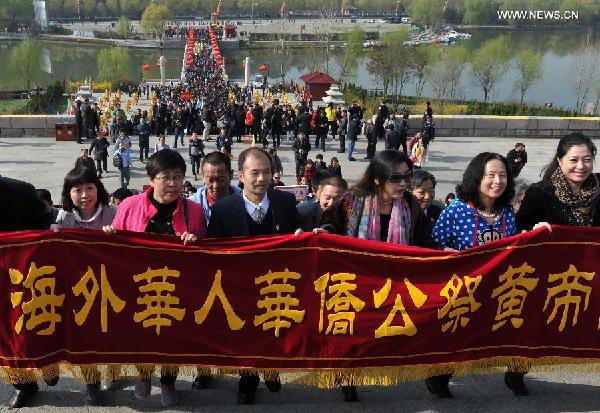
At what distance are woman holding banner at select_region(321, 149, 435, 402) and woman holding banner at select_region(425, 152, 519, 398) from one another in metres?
0.17

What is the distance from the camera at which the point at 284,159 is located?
13969 millimetres

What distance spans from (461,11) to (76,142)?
97475mm

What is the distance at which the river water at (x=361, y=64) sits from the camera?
142 feet

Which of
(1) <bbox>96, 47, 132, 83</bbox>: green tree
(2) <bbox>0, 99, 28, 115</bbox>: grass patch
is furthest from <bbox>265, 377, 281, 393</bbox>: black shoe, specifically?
(1) <bbox>96, 47, 132, 83</bbox>: green tree

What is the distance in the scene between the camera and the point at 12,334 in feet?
11.0

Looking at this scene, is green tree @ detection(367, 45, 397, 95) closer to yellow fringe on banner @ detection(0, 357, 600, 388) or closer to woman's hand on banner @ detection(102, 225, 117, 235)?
yellow fringe on banner @ detection(0, 357, 600, 388)

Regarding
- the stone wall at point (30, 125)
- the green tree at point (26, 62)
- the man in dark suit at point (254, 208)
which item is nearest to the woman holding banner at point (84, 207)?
the man in dark suit at point (254, 208)

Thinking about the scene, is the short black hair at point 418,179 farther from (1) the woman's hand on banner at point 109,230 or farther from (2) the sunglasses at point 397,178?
(1) the woman's hand on banner at point 109,230

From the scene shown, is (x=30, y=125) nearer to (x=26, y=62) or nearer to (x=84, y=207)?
(x=84, y=207)

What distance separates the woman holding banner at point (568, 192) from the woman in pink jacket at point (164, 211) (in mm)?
2000

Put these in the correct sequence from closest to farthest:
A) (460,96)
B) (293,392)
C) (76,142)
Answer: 1. (293,392)
2. (76,142)
3. (460,96)

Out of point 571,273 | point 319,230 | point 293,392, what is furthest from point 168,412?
point 571,273

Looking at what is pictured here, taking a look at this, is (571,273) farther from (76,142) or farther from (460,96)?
(460,96)

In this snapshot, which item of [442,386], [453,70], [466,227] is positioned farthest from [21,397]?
[453,70]
